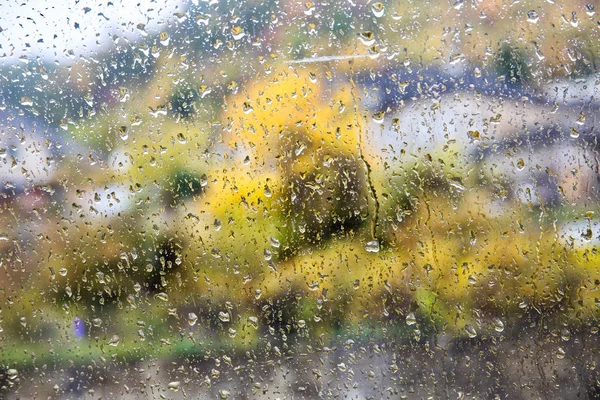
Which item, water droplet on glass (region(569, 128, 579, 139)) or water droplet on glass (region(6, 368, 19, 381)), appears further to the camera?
water droplet on glass (region(6, 368, 19, 381))

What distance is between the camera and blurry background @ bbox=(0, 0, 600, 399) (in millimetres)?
878

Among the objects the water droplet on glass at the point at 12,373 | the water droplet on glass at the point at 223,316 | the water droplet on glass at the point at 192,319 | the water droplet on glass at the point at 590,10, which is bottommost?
the water droplet on glass at the point at 12,373

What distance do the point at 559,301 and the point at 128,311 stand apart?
2.56ft

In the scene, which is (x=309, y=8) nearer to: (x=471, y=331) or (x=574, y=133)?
(x=574, y=133)

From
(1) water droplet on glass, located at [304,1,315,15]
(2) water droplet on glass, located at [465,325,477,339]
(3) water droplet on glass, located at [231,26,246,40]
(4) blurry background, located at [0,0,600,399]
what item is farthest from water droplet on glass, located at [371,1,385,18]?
(2) water droplet on glass, located at [465,325,477,339]

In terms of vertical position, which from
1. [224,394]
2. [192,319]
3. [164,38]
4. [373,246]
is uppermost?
[164,38]

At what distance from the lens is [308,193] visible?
3.01 feet

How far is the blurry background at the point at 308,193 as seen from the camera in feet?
2.88

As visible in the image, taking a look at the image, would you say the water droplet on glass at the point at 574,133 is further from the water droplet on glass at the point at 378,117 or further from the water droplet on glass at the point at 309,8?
the water droplet on glass at the point at 309,8

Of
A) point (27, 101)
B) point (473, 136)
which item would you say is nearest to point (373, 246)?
point (473, 136)

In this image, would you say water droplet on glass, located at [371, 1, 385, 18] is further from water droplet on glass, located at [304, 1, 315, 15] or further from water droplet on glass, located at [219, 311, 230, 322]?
water droplet on glass, located at [219, 311, 230, 322]

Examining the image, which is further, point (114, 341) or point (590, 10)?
point (114, 341)

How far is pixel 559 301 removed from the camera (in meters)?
Answer: 0.89

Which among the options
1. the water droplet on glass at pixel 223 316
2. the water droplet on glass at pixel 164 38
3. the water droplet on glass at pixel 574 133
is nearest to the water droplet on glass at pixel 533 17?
the water droplet on glass at pixel 574 133
